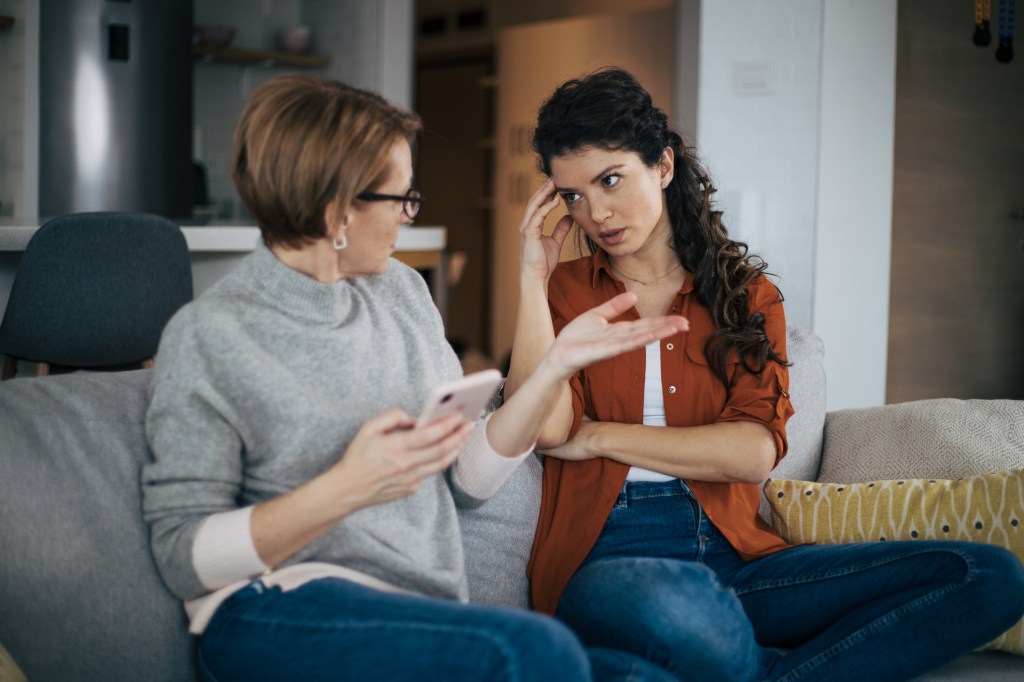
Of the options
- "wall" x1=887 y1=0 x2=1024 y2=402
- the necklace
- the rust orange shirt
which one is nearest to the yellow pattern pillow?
the rust orange shirt

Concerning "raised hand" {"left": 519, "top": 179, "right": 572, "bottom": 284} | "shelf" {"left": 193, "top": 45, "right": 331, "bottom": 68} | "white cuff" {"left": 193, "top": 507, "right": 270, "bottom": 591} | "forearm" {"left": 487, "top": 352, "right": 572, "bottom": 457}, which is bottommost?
"white cuff" {"left": 193, "top": 507, "right": 270, "bottom": 591}

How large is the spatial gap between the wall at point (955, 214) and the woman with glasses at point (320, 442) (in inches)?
148

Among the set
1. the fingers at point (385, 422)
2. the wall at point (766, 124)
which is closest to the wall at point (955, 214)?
the wall at point (766, 124)

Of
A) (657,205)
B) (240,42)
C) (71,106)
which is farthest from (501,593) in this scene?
(240,42)

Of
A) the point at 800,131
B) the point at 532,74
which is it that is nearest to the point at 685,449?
the point at 800,131

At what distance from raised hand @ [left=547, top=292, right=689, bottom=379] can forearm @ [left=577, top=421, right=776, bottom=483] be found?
0.25 meters

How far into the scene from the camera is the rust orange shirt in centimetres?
178

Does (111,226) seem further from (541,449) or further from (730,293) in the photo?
(730,293)

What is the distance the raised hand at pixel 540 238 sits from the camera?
1826 millimetres

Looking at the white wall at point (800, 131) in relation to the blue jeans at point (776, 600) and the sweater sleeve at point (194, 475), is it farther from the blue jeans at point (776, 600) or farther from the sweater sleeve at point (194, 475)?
the sweater sleeve at point (194, 475)

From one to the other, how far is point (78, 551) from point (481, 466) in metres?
0.55

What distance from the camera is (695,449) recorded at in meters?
1.72

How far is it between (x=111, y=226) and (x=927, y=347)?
12.3 feet

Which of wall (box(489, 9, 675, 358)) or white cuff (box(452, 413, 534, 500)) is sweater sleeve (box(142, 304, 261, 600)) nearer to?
white cuff (box(452, 413, 534, 500))
